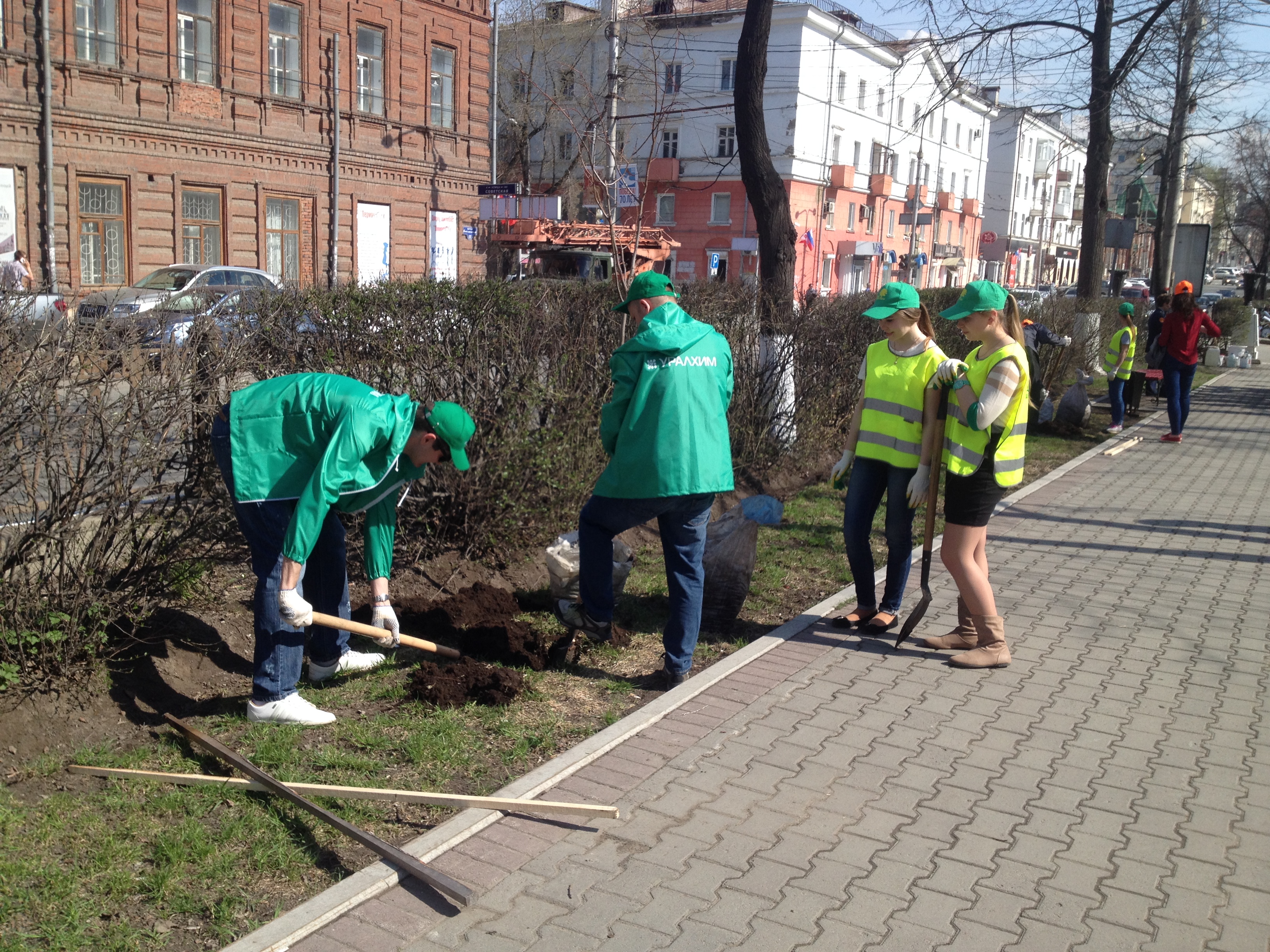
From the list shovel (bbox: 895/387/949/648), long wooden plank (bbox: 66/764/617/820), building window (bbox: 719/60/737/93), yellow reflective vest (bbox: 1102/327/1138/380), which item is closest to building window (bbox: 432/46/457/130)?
building window (bbox: 719/60/737/93)

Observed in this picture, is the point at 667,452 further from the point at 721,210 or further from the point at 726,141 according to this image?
the point at 721,210

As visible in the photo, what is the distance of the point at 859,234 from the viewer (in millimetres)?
54406

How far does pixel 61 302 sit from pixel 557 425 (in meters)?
2.83

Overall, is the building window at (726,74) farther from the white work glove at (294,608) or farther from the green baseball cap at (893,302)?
the white work glove at (294,608)

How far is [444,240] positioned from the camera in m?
31.7

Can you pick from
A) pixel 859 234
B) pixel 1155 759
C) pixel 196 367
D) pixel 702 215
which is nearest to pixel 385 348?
pixel 196 367

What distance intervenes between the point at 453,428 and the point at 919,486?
2.37 meters

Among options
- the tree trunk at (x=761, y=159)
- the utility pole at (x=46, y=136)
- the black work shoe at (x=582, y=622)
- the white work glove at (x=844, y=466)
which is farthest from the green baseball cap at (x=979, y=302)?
the utility pole at (x=46, y=136)

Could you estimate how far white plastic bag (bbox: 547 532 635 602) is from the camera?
18.1 ft

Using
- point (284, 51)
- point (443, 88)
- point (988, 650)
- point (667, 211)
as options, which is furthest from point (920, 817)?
point (667, 211)

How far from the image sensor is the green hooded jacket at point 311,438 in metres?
3.89

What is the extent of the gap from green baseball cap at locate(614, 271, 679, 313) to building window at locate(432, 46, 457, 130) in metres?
27.7

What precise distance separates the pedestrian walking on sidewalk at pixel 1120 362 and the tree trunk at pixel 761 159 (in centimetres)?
489

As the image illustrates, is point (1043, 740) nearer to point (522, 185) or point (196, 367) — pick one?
point (196, 367)
